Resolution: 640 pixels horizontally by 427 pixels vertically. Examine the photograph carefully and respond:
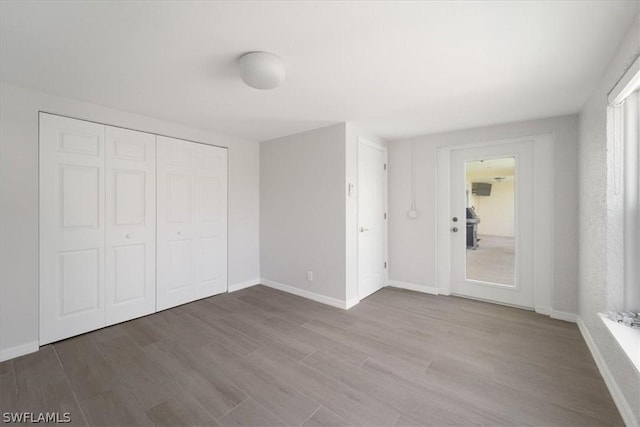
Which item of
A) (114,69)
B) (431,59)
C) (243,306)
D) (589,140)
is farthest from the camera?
(243,306)

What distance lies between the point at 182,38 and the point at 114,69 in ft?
2.61

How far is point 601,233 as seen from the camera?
1.94 m

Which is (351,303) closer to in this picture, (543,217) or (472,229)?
(472,229)

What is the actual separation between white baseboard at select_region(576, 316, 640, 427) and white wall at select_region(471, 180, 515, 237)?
132 cm

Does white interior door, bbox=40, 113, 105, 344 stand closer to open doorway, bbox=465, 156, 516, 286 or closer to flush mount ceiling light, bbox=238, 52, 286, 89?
flush mount ceiling light, bbox=238, 52, 286, 89

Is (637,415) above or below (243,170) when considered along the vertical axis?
below

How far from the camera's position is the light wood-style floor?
62.3 inches

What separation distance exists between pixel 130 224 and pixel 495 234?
448cm

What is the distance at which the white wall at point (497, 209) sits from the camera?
3311 millimetres

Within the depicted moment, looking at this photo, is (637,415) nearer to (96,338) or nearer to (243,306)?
(243,306)

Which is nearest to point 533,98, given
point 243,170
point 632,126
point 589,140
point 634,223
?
point 589,140

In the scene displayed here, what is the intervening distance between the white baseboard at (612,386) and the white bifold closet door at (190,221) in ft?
12.8

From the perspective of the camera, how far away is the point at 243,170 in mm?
4012

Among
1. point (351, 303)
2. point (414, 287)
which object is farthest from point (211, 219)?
point (414, 287)
